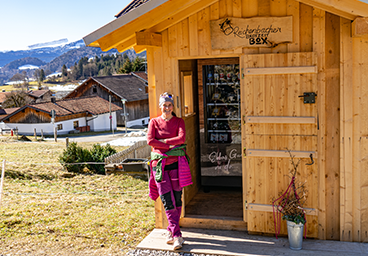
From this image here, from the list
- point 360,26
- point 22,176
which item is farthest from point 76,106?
point 360,26

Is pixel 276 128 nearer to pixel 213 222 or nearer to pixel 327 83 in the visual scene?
pixel 327 83

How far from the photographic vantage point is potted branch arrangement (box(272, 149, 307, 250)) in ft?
15.7

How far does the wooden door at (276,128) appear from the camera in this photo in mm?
4887

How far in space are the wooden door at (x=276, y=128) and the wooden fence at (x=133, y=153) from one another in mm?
7477

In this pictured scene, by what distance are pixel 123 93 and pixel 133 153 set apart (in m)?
34.9

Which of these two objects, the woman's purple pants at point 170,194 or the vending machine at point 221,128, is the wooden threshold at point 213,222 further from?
the vending machine at point 221,128

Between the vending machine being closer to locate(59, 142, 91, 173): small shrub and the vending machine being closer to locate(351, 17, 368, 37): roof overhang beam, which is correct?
locate(351, 17, 368, 37): roof overhang beam

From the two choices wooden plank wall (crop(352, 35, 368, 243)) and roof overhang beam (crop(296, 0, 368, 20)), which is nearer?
roof overhang beam (crop(296, 0, 368, 20))

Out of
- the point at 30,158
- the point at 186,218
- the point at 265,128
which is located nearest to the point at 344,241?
the point at 265,128

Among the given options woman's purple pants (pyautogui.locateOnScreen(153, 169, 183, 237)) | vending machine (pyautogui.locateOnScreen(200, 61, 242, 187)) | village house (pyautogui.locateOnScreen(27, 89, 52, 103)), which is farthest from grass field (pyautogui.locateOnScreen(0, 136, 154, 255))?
village house (pyautogui.locateOnScreen(27, 89, 52, 103))

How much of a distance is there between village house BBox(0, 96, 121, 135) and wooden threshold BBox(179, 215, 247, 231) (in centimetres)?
3542

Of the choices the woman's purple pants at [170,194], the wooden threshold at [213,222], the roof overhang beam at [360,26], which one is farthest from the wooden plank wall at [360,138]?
the woman's purple pants at [170,194]

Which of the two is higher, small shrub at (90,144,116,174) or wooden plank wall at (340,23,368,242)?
wooden plank wall at (340,23,368,242)

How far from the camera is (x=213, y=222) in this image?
18.6ft
